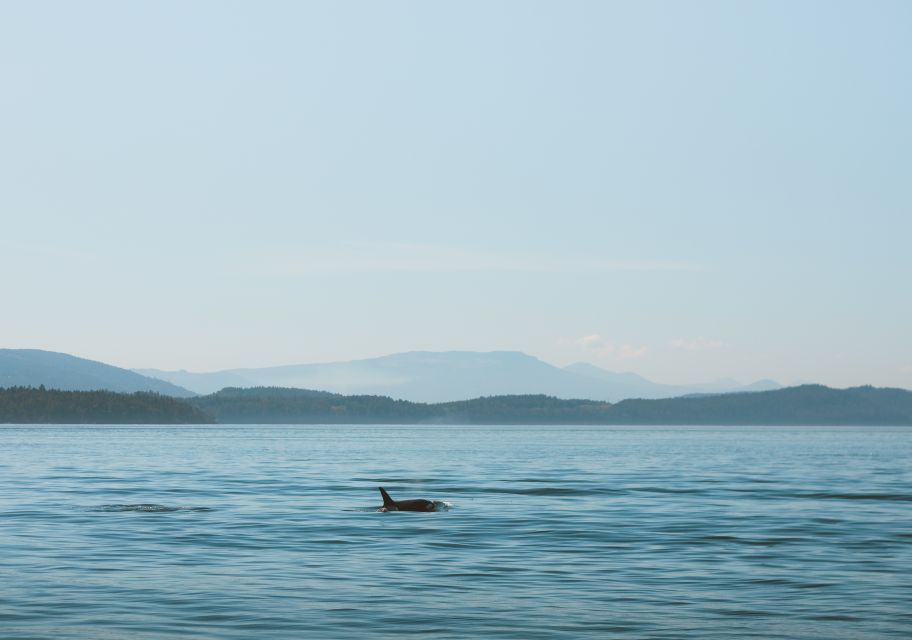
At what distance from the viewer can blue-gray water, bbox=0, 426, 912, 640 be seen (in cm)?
2041

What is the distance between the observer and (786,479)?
216 feet

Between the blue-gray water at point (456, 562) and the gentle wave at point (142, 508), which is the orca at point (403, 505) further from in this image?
the gentle wave at point (142, 508)

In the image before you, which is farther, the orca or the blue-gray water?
the orca

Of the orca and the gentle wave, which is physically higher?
the orca

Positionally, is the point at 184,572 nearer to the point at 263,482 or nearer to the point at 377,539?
the point at 377,539

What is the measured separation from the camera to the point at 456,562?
28.1 meters

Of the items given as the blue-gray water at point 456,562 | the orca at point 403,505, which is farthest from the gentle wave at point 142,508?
the orca at point 403,505

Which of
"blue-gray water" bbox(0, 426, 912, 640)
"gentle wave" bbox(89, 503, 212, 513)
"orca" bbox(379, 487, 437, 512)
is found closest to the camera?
"blue-gray water" bbox(0, 426, 912, 640)

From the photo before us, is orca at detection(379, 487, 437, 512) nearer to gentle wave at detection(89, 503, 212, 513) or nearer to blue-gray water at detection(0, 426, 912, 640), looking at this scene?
blue-gray water at detection(0, 426, 912, 640)

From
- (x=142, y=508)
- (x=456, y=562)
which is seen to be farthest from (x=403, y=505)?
Result: (x=456, y=562)

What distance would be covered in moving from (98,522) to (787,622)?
75.5ft

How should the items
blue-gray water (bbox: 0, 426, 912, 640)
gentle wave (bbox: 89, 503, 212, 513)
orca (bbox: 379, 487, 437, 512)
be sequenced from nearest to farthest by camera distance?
blue-gray water (bbox: 0, 426, 912, 640)
gentle wave (bbox: 89, 503, 212, 513)
orca (bbox: 379, 487, 437, 512)

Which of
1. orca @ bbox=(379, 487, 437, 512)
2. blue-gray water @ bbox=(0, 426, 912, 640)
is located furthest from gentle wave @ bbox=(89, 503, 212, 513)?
orca @ bbox=(379, 487, 437, 512)

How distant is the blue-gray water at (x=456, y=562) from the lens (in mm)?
20406
